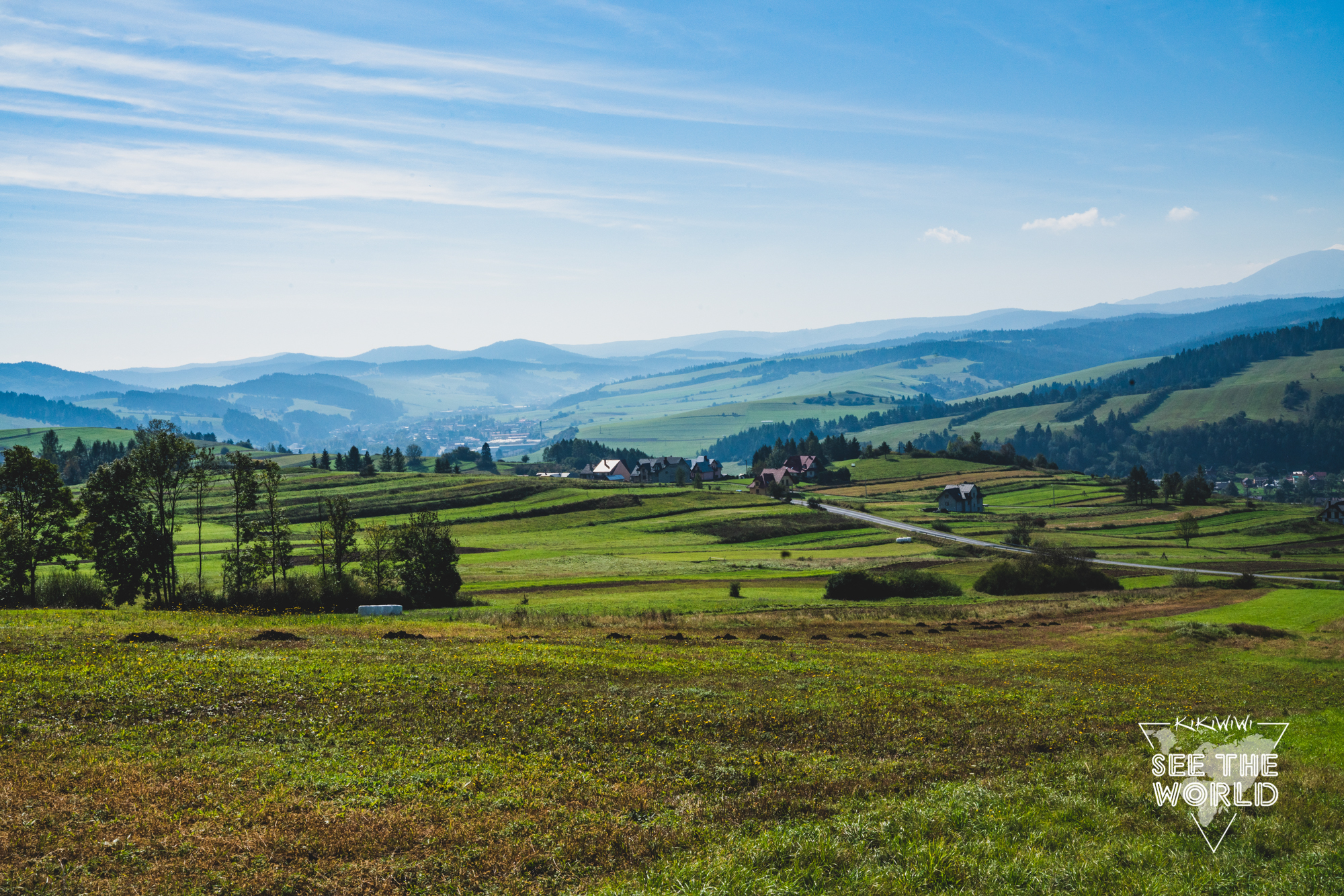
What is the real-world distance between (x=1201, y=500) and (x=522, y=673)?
180 m

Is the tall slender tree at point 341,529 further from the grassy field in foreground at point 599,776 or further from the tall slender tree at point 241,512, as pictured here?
the grassy field in foreground at point 599,776

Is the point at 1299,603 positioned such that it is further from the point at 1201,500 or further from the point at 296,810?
the point at 1201,500

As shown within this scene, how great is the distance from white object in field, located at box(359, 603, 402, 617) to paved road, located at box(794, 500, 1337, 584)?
80.0 meters

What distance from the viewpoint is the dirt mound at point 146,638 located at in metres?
31.5

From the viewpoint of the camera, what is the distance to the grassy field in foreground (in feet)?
42.6

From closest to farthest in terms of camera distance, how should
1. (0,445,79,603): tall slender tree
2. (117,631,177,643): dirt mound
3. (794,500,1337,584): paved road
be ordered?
1. (117,631,177,643): dirt mound
2. (0,445,79,603): tall slender tree
3. (794,500,1337,584): paved road

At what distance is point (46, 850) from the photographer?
12609mm

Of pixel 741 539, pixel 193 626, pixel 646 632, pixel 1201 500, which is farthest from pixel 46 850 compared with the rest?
pixel 1201 500

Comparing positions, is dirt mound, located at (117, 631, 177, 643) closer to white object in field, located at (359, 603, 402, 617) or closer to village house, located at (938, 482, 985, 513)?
white object in field, located at (359, 603, 402, 617)

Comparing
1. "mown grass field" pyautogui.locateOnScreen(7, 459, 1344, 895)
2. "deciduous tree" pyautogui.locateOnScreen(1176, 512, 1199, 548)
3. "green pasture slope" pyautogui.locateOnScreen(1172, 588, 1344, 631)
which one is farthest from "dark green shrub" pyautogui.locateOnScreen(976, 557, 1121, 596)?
"deciduous tree" pyautogui.locateOnScreen(1176, 512, 1199, 548)

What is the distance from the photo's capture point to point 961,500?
163 m

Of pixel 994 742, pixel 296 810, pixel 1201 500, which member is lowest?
pixel 1201 500

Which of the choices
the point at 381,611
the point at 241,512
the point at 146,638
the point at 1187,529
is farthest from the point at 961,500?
the point at 146,638

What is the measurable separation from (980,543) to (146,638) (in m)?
107
